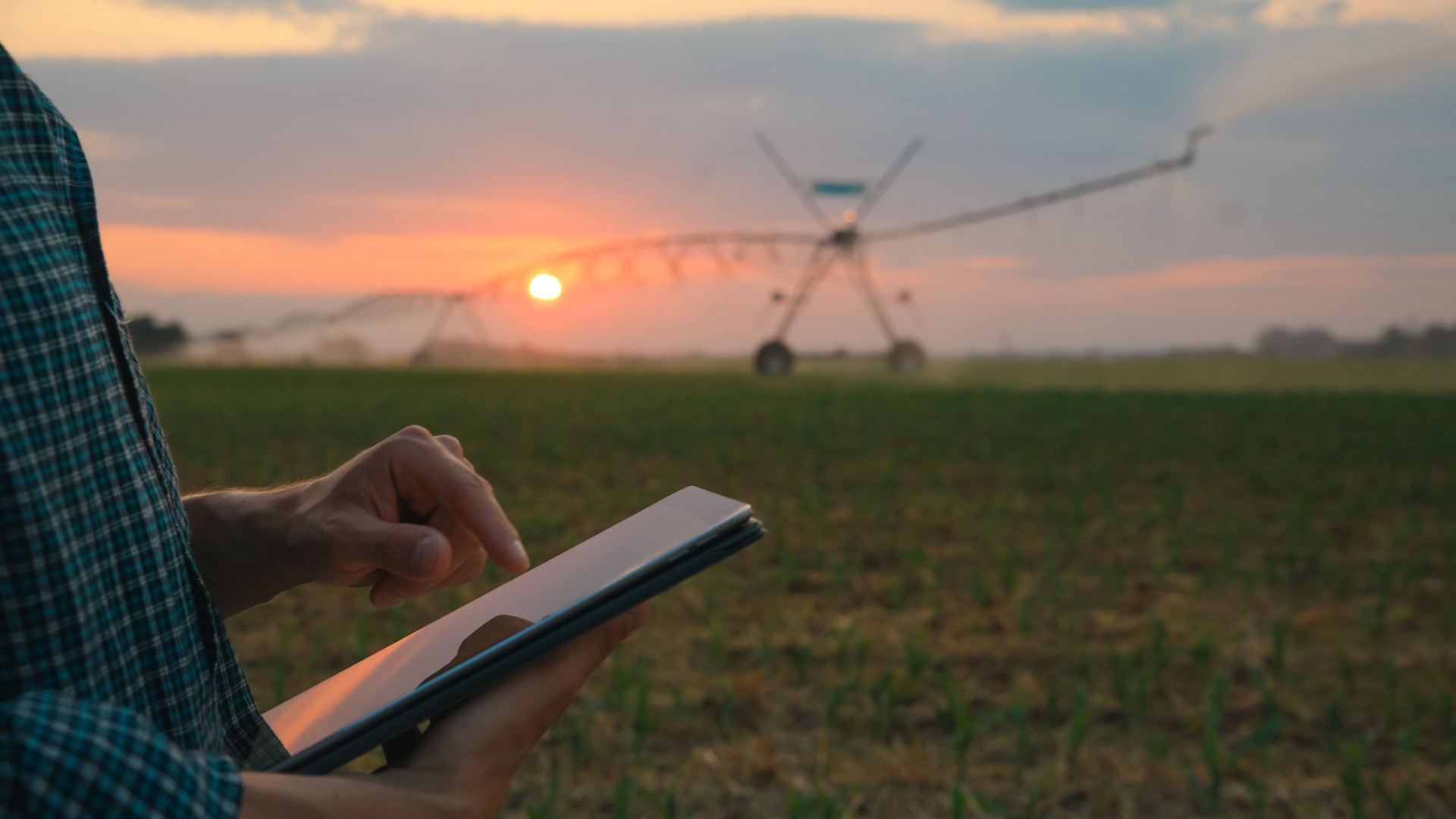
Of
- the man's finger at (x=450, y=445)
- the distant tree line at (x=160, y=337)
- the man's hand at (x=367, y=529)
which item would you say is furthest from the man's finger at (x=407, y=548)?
the distant tree line at (x=160, y=337)

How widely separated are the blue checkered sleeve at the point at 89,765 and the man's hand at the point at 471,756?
0.09m

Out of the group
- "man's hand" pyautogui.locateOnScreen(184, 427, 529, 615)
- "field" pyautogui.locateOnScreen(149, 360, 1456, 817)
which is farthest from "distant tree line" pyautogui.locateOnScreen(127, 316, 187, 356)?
"man's hand" pyautogui.locateOnScreen(184, 427, 529, 615)

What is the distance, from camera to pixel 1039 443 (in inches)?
559

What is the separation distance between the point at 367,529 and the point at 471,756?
0.41 meters

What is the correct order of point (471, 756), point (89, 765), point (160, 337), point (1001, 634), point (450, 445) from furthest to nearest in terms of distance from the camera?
1. point (160, 337)
2. point (1001, 634)
3. point (450, 445)
4. point (471, 756)
5. point (89, 765)

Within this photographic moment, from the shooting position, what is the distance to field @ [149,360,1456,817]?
12.2ft

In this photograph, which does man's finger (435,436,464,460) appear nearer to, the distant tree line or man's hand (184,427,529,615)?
man's hand (184,427,529,615)

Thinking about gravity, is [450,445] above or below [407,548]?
above

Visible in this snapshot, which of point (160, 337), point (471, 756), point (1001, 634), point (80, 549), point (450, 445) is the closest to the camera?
point (80, 549)

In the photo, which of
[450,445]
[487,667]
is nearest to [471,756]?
[487,667]

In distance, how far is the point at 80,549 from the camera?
35.3 inches

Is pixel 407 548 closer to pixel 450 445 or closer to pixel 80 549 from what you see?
pixel 450 445

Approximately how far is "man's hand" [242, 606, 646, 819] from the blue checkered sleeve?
9 cm

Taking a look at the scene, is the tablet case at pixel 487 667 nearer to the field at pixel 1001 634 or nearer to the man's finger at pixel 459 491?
the man's finger at pixel 459 491
